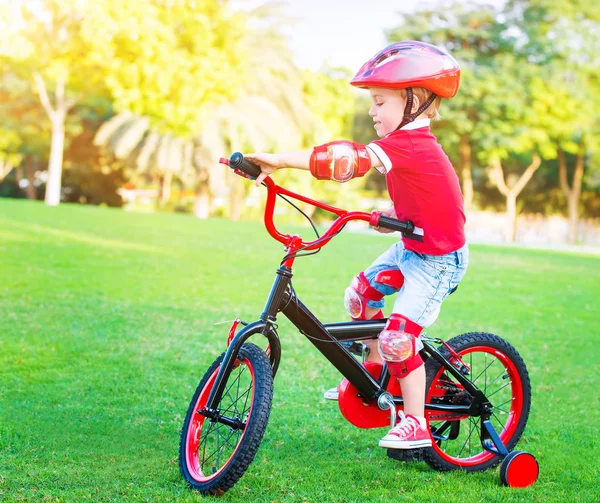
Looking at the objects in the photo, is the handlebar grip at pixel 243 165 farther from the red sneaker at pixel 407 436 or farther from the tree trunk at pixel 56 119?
the tree trunk at pixel 56 119

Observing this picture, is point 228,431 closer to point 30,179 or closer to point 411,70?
point 411,70

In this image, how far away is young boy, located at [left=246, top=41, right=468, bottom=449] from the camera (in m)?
3.58

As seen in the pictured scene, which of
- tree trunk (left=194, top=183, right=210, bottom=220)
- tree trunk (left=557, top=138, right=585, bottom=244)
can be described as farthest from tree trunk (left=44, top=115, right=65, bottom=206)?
tree trunk (left=557, top=138, right=585, bottom=244)

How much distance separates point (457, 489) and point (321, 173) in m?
1.71

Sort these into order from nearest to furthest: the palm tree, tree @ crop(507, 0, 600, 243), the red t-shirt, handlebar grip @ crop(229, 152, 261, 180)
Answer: handlebar grip @ crop(229, 152, 261, 180)
the red t-shirt
tree @ crop(507, 0, 600, 243)
the palm tree

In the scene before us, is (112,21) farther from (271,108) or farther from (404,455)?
(404,455)

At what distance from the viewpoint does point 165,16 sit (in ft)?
94.6

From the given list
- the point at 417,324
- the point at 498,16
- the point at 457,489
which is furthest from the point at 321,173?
the point at 498,16

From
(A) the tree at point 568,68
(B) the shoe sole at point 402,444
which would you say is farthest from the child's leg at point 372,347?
(A) the tree at point 568,68

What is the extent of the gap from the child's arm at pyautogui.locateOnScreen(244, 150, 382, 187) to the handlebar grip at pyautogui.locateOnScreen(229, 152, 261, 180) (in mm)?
17

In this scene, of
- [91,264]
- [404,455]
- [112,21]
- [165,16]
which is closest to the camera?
[404,455]

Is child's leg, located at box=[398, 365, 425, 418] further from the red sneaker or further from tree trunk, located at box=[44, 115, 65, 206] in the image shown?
tree trunk, located at box=[44, 115, 65, 206]

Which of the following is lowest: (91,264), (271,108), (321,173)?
(91,264)

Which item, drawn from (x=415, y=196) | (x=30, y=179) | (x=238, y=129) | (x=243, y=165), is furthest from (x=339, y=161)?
(x=30, y=179)
